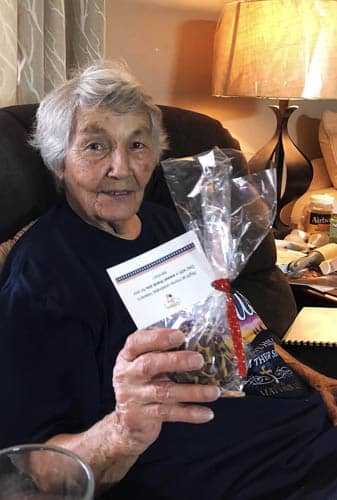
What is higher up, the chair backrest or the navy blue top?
the chair backrest

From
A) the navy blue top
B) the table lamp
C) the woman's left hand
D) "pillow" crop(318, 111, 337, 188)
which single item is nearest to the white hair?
the navy blue top

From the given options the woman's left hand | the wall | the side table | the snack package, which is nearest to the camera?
the snack package

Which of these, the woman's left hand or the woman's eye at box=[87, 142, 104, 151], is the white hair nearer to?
the woman's eye at box=[87, 142, 104, 151]

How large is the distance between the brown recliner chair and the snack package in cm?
36

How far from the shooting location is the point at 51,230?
1073 mm

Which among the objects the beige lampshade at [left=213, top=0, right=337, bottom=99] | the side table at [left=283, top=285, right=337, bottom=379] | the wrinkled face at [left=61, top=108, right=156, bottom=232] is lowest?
the side table at [left=283, top=285, right=337, bottom=379]

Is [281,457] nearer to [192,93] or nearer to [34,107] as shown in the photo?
[34,107]

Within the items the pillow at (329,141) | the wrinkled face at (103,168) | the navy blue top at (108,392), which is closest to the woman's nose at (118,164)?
the wrinkled face at (103,168)

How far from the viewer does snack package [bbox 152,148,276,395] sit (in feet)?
2.67

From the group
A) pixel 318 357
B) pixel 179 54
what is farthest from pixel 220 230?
pixel 179 54

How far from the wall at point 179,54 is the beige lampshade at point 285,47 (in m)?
0.35

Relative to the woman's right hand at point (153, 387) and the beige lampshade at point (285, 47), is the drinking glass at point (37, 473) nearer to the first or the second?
the woman's right hand at point (153, 387)

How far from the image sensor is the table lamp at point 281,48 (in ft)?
6.04

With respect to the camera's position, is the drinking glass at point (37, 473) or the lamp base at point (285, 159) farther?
the lamp base at point (285, 159)
